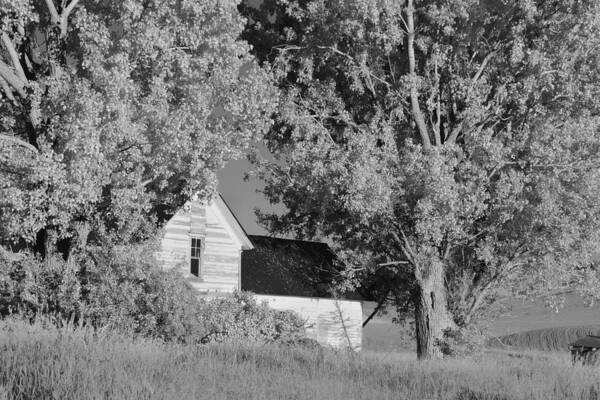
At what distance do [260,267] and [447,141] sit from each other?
12632 mm

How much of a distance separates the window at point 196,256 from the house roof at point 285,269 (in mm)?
2618

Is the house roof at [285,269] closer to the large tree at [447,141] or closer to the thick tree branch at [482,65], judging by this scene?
the large tree at [447,141]

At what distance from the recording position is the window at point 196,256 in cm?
3625

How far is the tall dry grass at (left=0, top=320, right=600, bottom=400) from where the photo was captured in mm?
12469

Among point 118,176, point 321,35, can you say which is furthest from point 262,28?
point 118,176

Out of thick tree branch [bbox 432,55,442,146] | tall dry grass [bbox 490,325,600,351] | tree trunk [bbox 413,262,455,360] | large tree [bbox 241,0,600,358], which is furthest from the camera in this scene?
tall dry grass [bbox 490,325,600,351]

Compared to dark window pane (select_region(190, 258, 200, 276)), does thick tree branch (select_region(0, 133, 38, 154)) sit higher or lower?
higher

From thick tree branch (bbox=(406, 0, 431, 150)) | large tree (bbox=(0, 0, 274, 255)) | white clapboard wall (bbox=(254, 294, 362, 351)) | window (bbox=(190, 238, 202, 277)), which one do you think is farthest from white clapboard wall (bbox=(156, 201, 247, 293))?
thick tree branch (bbox=(406, 0, 431, 150))

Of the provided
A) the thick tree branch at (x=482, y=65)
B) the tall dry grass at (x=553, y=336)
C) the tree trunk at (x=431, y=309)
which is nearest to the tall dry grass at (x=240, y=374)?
the tree trunk at (x=431, y=309)

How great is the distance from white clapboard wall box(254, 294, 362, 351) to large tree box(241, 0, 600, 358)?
6.13 meters

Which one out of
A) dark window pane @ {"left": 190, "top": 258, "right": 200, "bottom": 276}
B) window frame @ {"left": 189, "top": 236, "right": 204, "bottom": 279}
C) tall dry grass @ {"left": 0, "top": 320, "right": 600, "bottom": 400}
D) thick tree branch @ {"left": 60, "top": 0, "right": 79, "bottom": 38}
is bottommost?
tall dry grass @ {"left": 0, "top": 320, "right": 600, "bottom": 400}

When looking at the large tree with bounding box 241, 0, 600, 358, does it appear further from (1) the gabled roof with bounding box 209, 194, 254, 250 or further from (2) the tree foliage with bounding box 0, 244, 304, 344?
(2) the tree foliage with bounding box 0, 244, 304, 344

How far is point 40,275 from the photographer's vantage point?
25703 mm

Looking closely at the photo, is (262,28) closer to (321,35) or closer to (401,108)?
(321,35)
